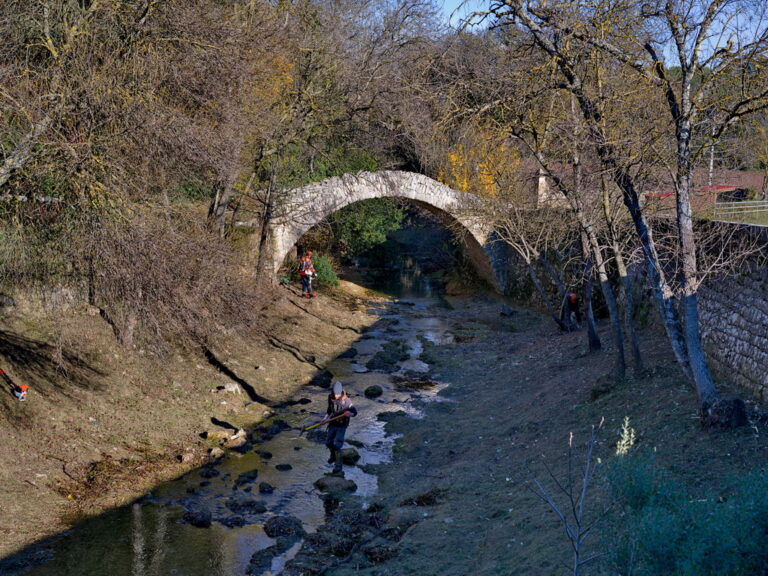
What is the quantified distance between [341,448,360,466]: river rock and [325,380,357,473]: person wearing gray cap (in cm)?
27

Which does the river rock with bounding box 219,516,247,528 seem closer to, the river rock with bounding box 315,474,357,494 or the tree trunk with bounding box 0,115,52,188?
the river rock with bounding box 315,474,357,494

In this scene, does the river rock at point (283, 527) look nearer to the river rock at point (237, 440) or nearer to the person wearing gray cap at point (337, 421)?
the person wearing gray cap at point (337, 421)

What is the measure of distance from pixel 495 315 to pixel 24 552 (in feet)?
63.2

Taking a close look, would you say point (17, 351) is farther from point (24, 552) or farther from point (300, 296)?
point (300, 296)

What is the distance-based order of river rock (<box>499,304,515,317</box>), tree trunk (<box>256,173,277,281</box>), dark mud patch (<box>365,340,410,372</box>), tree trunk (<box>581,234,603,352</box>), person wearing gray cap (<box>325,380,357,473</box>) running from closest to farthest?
1. person wearing gray cap (<box>325,380,357,473</box>)
2. tree trunk (<box>581,234,603,352</box>)
3. dark mud patch (<box>365,340,410,372</box>)
4. tree trunk (<box>256,173,277,281</box>)
5. river rock (<box>499,304,515,317</box>)

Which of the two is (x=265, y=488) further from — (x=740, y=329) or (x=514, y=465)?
(x=740, y=329)

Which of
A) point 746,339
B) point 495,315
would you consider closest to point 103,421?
point 746,339

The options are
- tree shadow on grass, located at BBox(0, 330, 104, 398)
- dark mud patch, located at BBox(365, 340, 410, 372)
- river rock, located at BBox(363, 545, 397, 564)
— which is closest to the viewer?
river rock, located at BBox(363, 545, 397, 564)

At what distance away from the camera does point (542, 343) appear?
1825 cm

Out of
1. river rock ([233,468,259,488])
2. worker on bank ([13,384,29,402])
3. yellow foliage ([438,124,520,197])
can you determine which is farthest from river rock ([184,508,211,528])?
yellow foliage ([438,124,520,197])

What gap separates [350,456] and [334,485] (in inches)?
46.6

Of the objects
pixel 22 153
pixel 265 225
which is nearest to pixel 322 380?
pixel 265 225

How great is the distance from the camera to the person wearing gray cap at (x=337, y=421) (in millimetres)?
10727

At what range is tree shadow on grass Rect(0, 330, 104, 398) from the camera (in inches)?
442
